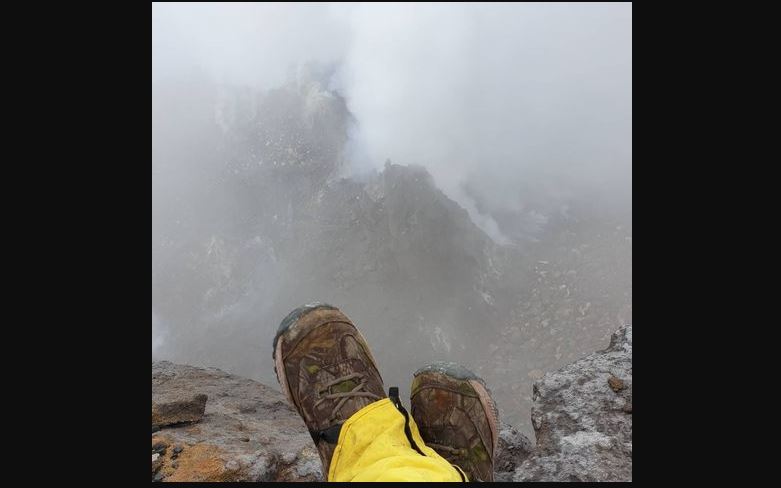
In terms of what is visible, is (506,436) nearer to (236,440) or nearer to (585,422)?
(585,422)

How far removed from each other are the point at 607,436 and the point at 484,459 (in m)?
0.79

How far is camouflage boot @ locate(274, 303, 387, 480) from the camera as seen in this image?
9.21 ft

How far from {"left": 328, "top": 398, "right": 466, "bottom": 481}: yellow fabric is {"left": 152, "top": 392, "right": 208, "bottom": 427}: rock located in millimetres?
1157

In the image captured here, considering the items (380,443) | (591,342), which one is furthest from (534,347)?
(380,443)

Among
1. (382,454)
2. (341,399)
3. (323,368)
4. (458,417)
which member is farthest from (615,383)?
(323,368)

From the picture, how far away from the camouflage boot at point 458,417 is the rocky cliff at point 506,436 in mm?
228

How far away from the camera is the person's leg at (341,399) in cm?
215

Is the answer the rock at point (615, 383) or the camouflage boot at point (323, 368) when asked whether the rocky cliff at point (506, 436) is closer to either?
the rock at point (615, 383)

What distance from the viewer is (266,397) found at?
12.3 ft

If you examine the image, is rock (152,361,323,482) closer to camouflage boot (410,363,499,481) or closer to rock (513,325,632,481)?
camouflage boot (410,363,499,481)

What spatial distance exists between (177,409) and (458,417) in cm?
194

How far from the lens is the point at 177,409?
2742 mm

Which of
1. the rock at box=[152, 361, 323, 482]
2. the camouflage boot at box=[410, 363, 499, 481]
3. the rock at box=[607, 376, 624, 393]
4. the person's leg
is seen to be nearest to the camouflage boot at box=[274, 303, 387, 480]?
the person's leg

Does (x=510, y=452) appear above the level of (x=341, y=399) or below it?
below
